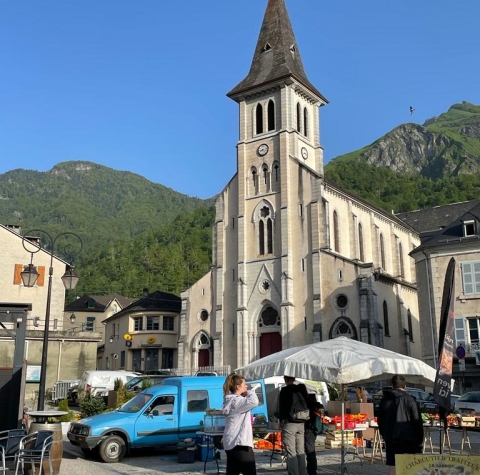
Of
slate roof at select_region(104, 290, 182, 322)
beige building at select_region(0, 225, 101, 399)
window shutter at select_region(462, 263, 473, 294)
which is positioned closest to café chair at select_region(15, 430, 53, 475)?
beige building at select_region(0, 225, 101, 399)

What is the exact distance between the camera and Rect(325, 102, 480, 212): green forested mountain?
90.3 m

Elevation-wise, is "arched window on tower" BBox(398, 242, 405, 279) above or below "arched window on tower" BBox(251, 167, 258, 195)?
below

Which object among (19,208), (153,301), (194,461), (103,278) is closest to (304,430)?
(194,461)

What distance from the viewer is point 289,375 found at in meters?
11.5

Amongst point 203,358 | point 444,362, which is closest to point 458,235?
point 203,358

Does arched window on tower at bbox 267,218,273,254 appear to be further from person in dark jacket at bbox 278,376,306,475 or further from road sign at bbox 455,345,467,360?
person in dark jacket at bbox 278,376,306,475

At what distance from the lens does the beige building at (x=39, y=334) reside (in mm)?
33938

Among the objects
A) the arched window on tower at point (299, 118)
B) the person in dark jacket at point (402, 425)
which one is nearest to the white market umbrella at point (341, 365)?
the person in dark jacket at point (402, 425)

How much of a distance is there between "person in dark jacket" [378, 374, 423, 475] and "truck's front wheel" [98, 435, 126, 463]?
295 inches

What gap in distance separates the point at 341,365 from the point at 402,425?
2378mm

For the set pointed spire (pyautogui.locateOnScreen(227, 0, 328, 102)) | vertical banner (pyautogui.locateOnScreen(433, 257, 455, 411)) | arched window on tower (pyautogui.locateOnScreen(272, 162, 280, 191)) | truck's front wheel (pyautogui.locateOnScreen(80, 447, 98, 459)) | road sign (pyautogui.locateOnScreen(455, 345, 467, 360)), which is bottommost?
truck's front wheel (pyautogui.locateOnScreen(80, 447, 98, 459))

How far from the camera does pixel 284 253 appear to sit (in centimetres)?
3994

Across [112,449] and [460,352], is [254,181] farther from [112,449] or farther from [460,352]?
[112,449]

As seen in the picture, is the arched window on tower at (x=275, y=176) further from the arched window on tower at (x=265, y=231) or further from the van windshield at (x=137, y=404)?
the van windshield at (x=137, y=404)
